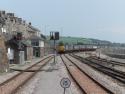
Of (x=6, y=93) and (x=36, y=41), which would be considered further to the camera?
(x=36, y=41)

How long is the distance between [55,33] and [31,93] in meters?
31.0

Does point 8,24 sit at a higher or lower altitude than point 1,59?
higher

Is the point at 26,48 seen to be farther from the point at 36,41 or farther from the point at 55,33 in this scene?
the point at 36,41

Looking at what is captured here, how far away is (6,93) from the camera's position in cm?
2405

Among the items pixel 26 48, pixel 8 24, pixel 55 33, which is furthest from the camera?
pixel 8 24

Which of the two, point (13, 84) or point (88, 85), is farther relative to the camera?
point (13, 84)

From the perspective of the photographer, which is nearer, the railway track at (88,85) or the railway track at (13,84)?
the railway track at (88,85)

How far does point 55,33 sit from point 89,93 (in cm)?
3203

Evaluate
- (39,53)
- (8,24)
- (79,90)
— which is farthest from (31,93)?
(39,53)

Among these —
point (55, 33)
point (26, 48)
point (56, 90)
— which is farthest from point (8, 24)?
point (56, 90)

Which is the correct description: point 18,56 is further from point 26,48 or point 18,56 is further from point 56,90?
point 56,90

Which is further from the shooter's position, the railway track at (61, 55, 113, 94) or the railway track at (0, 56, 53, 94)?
the railway track at (0, 56, 53, 94)

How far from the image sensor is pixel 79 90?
26.3 metres

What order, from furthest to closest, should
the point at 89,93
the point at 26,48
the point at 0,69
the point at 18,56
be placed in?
the point at 26,48 < the point at 18,56 < the point at 0,69 < the point at 89,93
